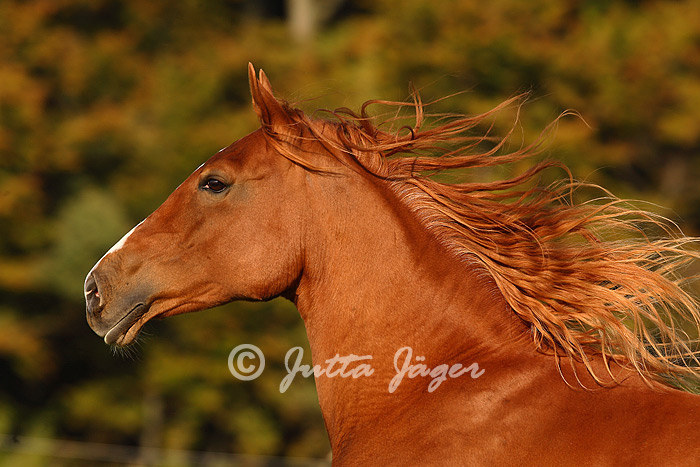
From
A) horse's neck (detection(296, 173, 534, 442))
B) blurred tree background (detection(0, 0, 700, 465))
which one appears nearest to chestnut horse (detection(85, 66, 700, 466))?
horse's neck (detection(296, 173, 534, 442))

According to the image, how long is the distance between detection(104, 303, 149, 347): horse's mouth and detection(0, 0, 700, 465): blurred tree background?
9.77 meters

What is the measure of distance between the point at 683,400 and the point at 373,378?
44.4 inches

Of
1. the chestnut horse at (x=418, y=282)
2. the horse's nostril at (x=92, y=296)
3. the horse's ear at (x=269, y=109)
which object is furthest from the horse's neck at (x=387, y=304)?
the horse's nostril at (x=92, y=296)

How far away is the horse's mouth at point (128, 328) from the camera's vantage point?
338cm

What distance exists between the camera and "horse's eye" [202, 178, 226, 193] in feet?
10.9

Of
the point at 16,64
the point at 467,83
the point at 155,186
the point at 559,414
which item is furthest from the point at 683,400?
the point at 16,64

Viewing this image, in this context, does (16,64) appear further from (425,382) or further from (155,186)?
(425,382)

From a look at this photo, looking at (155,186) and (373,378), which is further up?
(373,378)

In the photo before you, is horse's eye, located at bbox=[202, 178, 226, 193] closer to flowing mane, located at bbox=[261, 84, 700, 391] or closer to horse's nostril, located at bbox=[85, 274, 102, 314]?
flowing mane, located at bbox=[261, 84, 700, 391]

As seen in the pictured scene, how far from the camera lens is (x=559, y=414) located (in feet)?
8.98

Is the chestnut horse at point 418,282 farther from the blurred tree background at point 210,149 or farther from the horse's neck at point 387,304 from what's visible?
the blurred tree background at point 210,149

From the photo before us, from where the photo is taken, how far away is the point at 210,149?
14.8 m

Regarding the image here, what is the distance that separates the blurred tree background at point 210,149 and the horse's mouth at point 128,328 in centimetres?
977

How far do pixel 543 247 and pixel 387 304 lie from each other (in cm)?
67
